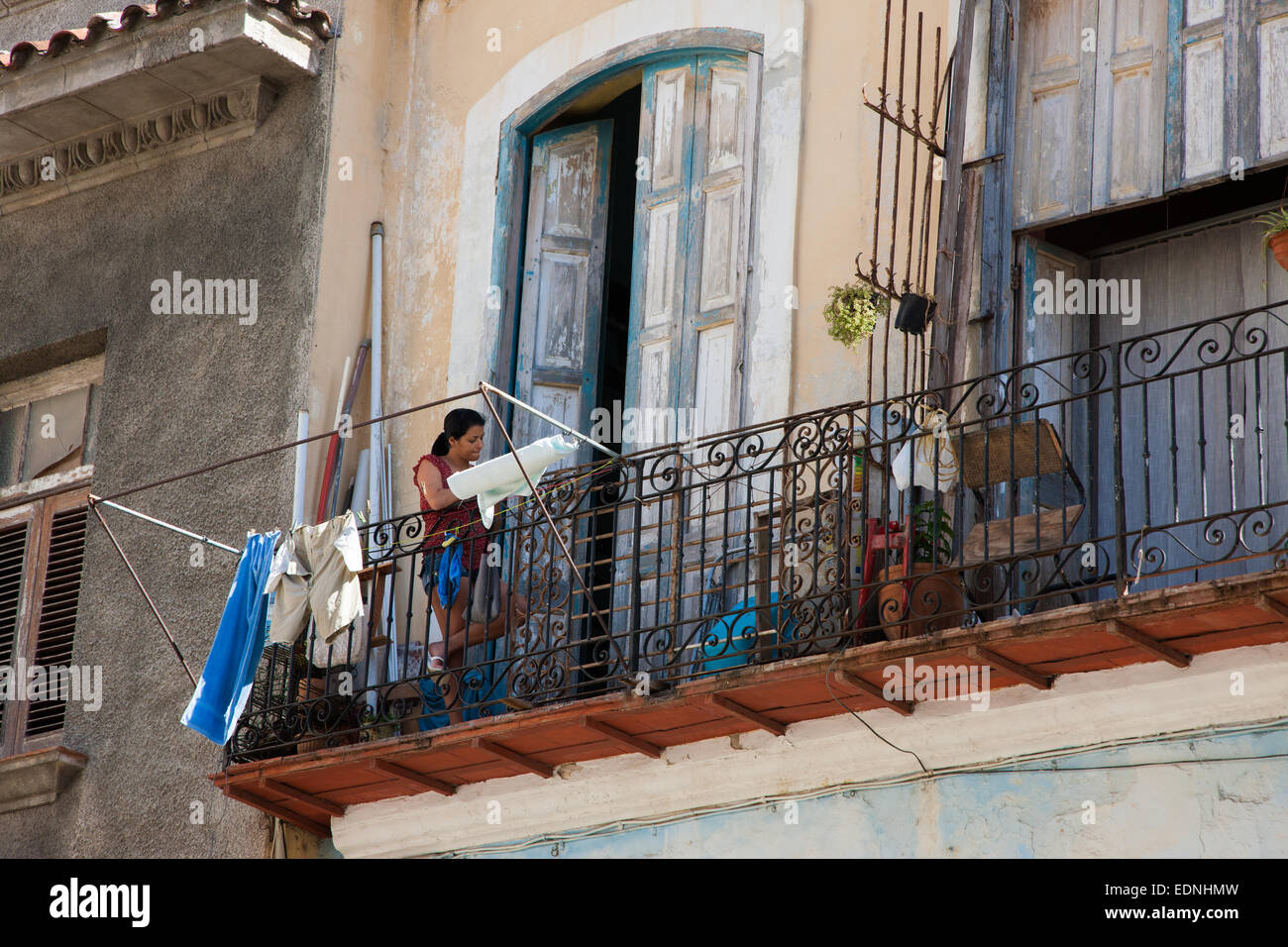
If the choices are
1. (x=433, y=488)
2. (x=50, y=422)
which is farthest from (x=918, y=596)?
(x=50, y=422)

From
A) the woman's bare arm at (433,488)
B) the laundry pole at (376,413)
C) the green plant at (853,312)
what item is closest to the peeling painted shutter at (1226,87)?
the green plant at (853,312)

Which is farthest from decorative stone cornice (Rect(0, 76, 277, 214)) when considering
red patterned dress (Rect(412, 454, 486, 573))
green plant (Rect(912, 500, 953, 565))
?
green plant (Rect(912, 500, 953, 565))

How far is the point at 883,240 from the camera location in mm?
9570

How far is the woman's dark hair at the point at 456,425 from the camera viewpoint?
982 centimetres

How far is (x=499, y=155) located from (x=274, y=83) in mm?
1371

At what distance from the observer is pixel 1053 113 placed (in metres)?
9.26

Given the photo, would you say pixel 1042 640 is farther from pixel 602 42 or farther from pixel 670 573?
pixel 602 42

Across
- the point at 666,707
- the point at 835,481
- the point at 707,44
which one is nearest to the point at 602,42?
the point at 707,44

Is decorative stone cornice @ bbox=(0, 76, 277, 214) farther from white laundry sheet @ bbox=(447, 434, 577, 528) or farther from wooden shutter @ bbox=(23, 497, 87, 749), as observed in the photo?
white laundry sheet @ bbox=(447, 434, 577, 528)

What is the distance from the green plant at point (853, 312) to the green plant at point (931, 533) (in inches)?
34.3

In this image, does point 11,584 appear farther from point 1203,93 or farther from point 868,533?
point 1203,93

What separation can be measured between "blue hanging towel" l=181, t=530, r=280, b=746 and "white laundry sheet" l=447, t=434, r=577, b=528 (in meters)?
1.20

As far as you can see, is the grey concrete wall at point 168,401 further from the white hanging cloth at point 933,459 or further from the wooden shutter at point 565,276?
the white hanging cloth at point 933,459

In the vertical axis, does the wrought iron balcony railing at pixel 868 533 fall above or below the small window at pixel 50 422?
below
